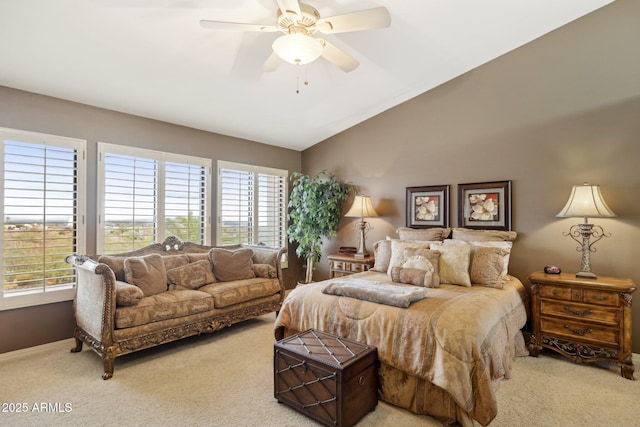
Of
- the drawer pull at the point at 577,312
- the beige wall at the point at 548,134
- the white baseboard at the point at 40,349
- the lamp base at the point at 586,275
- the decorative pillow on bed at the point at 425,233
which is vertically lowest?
the white baseboard at the point at 40,349

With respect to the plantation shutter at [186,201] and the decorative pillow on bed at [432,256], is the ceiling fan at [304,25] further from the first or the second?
the plantation shutter at [186,201]

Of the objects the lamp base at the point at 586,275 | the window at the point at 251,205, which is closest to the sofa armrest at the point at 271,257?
the window at the point at 251,205

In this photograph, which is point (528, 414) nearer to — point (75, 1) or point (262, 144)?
point (75, 1)

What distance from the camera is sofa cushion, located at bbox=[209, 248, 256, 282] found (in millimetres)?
4109

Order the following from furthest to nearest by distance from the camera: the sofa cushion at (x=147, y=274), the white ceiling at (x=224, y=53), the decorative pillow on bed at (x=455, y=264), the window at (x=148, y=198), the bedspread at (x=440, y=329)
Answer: the window at (x=148, y=198), the sofa cushion at (x=147, y=274), the decorative pillow on bed at (x=455, y=264), the white ceiling at (x=224, y=53), the bedspread at (x=440, y=329)

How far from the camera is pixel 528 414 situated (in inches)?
88.4

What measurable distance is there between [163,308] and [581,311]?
385cm

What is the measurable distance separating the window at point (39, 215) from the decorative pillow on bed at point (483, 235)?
4.17 metres

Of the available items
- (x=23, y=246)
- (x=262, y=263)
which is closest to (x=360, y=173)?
(x=262, y=263)

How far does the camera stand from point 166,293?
344 centimetres

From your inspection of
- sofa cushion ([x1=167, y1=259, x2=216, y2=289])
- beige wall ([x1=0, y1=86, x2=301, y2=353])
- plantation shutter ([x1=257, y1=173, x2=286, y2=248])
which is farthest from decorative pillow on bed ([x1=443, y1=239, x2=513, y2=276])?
beige wall ([x1=0, y1=86, x2=301, y2=353])

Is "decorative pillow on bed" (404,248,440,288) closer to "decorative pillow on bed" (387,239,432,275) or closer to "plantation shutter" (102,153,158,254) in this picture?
"decorative pillow on bed" (387,239,432,275)

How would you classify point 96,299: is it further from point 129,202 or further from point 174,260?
point 129,202

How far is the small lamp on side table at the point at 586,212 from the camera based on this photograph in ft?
9.90
